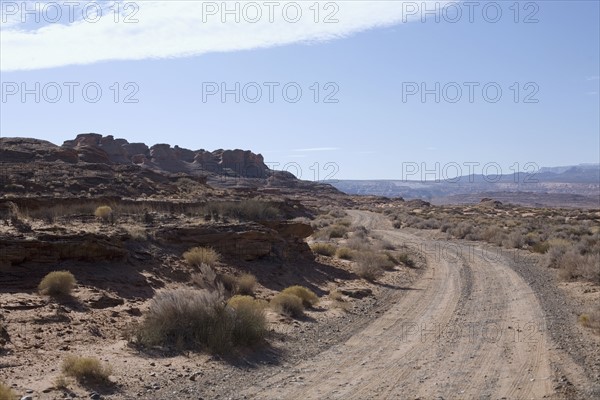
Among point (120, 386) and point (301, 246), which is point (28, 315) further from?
point (301, 246)

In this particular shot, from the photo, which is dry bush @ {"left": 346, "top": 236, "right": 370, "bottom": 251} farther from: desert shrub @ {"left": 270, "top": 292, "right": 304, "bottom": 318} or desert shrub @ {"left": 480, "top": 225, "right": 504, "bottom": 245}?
desert shrub @ {"left": 270, "top": 292, "right": 304, "bottom": 318}

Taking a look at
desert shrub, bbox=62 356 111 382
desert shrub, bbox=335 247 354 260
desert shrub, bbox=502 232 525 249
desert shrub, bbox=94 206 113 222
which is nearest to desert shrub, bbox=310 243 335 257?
desert shrub, bbox=335 247 354 260

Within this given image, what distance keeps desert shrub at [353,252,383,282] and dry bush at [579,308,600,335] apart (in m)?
9.16

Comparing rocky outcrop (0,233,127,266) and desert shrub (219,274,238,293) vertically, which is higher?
rocky outcrop (0,233,127,266)

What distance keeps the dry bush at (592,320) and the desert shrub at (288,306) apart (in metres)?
6.61

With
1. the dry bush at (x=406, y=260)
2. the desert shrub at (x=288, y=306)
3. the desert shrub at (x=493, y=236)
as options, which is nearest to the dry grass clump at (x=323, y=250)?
the dry bush at (x=406, y=260)

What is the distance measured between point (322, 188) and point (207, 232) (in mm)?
121208

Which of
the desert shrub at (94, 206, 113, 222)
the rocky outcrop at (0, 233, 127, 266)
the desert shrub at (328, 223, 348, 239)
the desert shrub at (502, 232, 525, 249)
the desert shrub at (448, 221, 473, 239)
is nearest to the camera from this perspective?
the rocky outcrop at (0, 233, 127, 266)

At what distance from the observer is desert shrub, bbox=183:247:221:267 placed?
734 inches

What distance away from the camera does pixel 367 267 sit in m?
22.8

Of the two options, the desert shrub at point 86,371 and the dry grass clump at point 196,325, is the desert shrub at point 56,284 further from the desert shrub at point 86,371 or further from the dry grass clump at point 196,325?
the desert shrub at point 86,371

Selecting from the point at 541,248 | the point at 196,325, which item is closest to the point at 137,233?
the point at 196,325

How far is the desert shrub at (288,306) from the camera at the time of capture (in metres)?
15.4

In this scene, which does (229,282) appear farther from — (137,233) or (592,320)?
(592,320)
